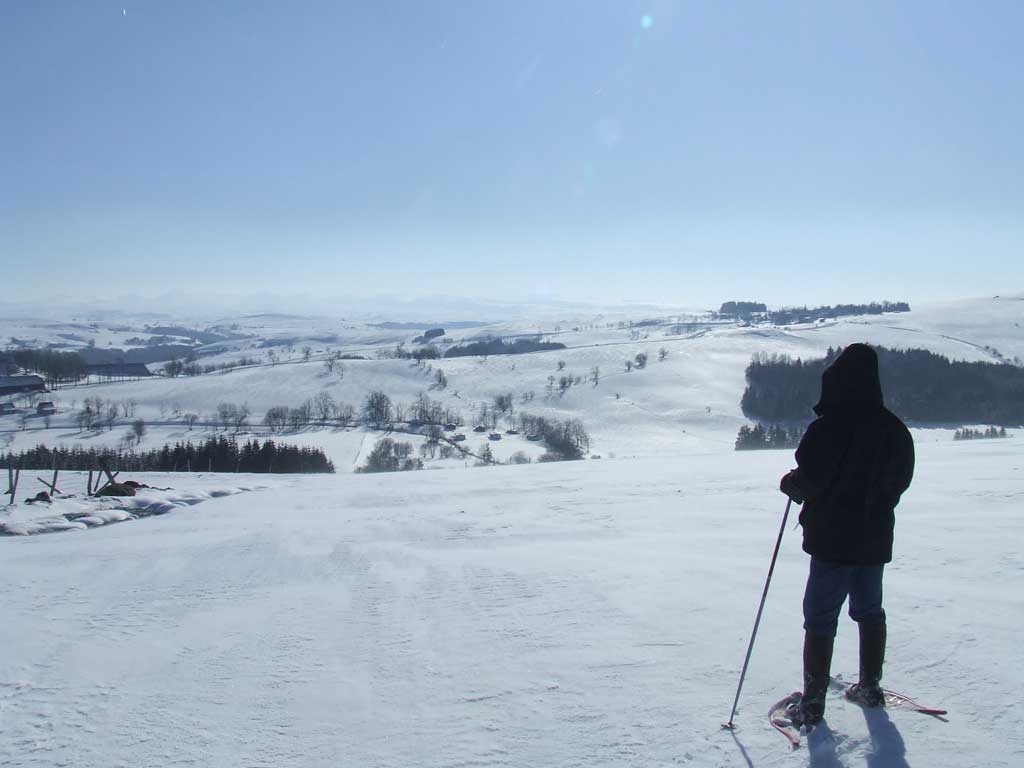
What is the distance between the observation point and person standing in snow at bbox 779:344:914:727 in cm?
318

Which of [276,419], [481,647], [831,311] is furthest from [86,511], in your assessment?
[831,311]

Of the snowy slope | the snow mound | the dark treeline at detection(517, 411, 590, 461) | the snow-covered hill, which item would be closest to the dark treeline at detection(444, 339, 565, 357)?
the snow-covered hill

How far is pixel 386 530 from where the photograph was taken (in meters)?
8.62

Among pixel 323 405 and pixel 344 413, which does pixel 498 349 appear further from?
pixel 344 413

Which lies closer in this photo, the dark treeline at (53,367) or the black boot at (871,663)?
the black boot at (871,663)

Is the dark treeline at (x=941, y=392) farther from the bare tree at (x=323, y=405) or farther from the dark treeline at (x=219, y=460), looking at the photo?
the bare tree at (x=323, y=405)

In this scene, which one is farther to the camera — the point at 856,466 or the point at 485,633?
the point at 485,633

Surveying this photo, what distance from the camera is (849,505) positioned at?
321 centimetres

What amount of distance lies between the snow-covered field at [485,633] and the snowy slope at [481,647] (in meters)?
0.02

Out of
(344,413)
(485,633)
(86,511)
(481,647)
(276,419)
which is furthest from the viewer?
(344,413)

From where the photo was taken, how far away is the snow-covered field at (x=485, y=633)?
311 cm

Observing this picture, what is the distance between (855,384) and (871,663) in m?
1.53

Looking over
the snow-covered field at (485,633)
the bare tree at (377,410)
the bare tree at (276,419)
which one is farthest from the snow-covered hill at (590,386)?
the snow-covered field at (485,633)

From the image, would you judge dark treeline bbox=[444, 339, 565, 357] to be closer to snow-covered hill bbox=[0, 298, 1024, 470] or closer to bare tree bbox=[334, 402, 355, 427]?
snow-covered hill bbox=[0, 298, 1024, 470]
